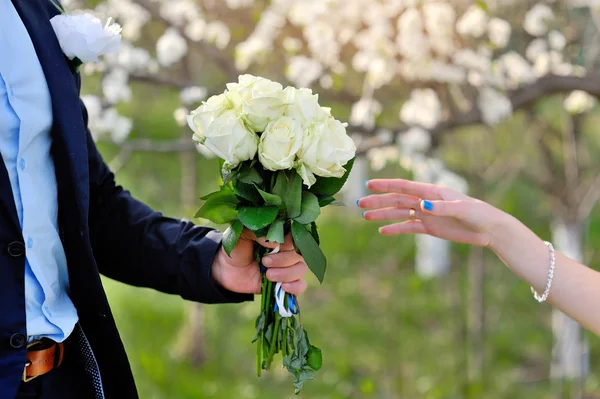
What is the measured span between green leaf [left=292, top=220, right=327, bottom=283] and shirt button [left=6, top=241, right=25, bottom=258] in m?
0.52

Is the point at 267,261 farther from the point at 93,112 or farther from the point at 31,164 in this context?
the point at 93,112

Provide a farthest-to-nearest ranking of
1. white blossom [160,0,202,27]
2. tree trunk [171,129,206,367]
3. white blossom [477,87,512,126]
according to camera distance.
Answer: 1. tree trunk [171,129,206,367]
2. white blossom [160,0,202,27]
3. white blossom [477,87,512,126]

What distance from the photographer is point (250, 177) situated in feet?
4.58

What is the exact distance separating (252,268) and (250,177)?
27 cm

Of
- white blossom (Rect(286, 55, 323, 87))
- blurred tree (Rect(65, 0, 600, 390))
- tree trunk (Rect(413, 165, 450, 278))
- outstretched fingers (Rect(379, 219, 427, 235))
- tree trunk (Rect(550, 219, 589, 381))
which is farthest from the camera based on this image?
tree trunk (Rect(413, 165, 450, 278))

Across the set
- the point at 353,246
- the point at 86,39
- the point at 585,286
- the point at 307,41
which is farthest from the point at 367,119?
the point at 353,246

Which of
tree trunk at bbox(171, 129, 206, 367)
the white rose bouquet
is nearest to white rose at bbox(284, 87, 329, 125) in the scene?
the white rose bouquet

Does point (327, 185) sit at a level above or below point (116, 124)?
below

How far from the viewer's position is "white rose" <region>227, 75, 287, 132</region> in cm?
135

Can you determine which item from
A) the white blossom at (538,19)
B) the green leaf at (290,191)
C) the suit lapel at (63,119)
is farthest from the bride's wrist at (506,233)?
the white blossom at (538,19)

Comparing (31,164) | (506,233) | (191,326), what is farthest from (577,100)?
(191,326)

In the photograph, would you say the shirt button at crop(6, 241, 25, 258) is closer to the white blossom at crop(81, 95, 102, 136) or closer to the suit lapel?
the suit lapel

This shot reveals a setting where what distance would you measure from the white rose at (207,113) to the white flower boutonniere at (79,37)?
0.83 feet

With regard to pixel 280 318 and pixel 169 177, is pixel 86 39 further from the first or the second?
pixel 169 177
